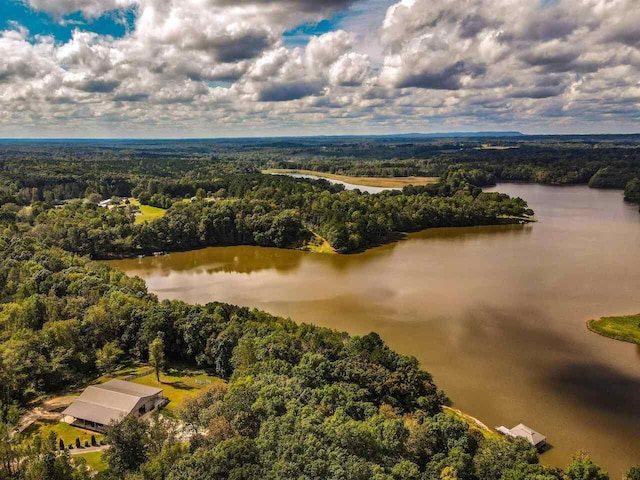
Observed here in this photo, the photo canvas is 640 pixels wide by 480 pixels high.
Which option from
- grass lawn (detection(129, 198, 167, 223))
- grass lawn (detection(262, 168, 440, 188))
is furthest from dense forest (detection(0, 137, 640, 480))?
grass lawn (detection(262, 168, 440, 188))

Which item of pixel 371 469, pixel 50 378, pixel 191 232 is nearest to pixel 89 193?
pixel 191 232

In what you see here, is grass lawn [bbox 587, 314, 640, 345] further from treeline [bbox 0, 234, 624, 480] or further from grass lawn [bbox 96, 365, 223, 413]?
grass lawn [bbox 96, 365, 223, 413]

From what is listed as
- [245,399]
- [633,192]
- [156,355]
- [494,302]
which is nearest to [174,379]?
[156,355]

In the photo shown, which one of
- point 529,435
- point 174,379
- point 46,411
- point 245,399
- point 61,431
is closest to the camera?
point 245,399

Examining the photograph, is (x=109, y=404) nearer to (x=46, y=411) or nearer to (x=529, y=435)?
(x=46, y=411)

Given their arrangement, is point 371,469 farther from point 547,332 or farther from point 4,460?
point 547,332
